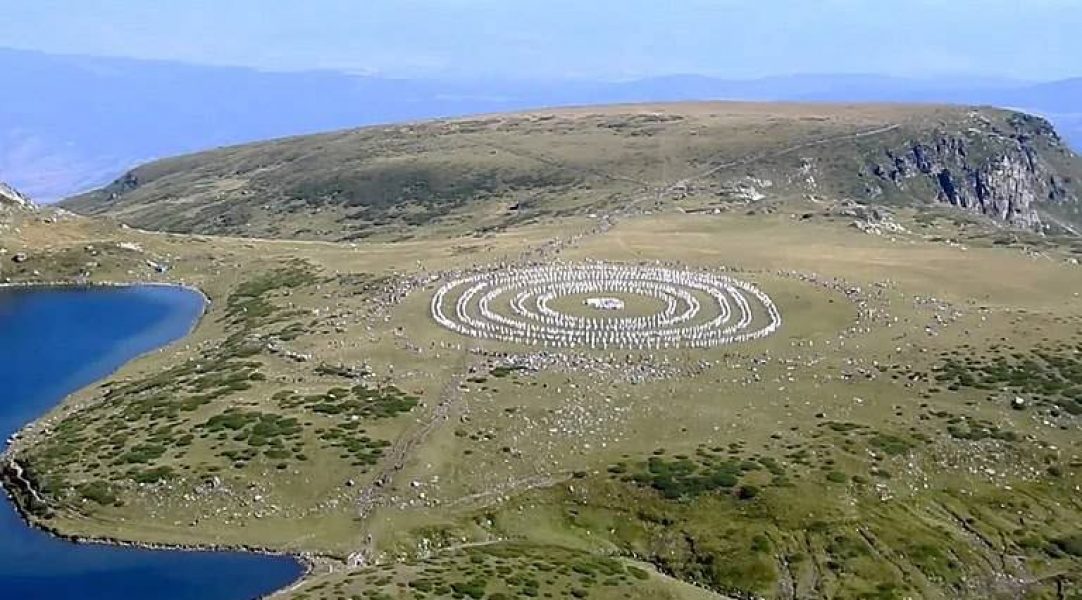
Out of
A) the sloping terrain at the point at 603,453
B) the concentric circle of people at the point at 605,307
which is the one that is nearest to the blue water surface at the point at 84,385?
the sloping terrain at the point at 603,453

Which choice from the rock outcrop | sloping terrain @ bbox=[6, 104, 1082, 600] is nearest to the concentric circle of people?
sloping terrain @ bbox=[6, 104, 1082, 600]

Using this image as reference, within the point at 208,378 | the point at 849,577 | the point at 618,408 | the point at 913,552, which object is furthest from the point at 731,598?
the point at 208,378

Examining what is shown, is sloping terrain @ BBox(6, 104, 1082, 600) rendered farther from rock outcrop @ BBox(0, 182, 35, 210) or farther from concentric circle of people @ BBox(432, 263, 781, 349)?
rock outcrop @ BBox(0, 182, 35, 210)

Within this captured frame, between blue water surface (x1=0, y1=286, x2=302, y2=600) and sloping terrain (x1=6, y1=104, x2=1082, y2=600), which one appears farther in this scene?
sloping terrain (x1=6, y1=104, x2=1082, y2=600)

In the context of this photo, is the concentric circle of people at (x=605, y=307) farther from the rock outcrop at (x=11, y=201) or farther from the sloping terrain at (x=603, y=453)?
the rock outcrop at (x=11, y=201)

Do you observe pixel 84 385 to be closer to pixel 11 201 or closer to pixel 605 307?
pixel 605 307

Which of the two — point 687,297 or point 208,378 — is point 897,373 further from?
point 208,378
